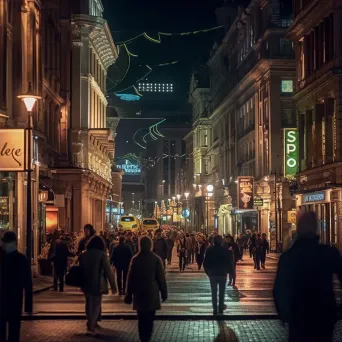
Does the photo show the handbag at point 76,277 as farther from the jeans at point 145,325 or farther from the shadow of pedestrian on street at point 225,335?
the jeans at point 145,325

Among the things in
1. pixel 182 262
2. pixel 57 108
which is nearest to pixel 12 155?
pixel 182 262

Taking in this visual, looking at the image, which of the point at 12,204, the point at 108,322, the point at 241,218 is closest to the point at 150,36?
the point at 241,218

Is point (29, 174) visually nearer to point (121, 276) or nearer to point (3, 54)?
point (121, 276)

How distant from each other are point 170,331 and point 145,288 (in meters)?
4.81

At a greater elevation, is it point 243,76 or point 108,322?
point 243,76

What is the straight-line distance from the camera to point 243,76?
8262 centimetres

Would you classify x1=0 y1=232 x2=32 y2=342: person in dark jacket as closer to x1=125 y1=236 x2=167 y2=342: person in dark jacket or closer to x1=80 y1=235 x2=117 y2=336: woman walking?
x1=125 y1=236 x2=167 y2=342: person in dark jacket

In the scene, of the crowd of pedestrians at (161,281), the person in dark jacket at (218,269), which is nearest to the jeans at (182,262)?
the crowd of pedestrians at (161,281)

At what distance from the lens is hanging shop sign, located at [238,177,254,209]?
68500 millimetres

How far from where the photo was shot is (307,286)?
8211 mm

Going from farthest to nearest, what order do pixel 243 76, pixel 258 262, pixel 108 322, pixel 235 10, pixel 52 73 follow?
pixel 235 10 → pixel 243 76 → pixel 52 73 → pixel 258 262 → pixel 108 322

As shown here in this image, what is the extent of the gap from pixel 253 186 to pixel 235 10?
37.9m

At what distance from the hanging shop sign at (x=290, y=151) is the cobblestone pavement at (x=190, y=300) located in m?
23.6

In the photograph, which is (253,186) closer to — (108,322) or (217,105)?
(217,105)
